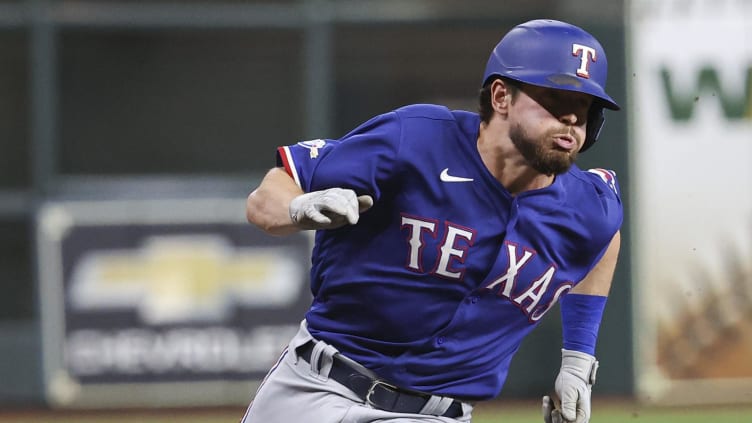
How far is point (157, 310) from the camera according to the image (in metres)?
9.34

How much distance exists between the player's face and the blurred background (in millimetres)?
5825

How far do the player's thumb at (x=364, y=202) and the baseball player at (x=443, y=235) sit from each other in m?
0.13

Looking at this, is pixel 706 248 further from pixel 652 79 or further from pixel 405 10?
pixel 405 10

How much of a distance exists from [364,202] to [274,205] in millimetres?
261

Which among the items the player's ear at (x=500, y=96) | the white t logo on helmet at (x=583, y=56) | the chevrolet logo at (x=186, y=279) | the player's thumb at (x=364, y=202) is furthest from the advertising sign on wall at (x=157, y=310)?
the player's thumb at (x=364, y=202)

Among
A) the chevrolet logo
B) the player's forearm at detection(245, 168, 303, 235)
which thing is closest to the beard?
the player's forearm at detection(245, 168, 303, 235)

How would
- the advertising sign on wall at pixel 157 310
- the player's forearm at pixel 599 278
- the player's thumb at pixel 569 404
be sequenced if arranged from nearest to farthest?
1. the player's thumb at pixel 569 404
2. the player's forearm at pixel 599 278
3. the advertising sign on wall at pixel 157 310

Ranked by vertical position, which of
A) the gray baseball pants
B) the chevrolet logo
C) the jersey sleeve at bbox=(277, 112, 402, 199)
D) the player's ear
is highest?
the player's ear

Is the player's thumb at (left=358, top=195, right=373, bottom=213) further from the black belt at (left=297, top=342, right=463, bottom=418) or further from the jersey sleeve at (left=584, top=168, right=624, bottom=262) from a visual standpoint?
the jersey sleeve at (left=584, top=168, right=624, bottom=262)

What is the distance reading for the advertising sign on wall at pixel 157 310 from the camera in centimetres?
932

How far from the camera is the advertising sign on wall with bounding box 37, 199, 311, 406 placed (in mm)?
9320

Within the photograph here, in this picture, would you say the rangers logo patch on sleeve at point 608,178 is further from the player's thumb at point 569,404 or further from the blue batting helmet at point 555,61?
the player's thumb at point 569,404

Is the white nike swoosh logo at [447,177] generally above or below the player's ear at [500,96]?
below

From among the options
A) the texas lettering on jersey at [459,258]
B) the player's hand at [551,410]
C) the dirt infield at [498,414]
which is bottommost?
the dirt infield at [498,414]
